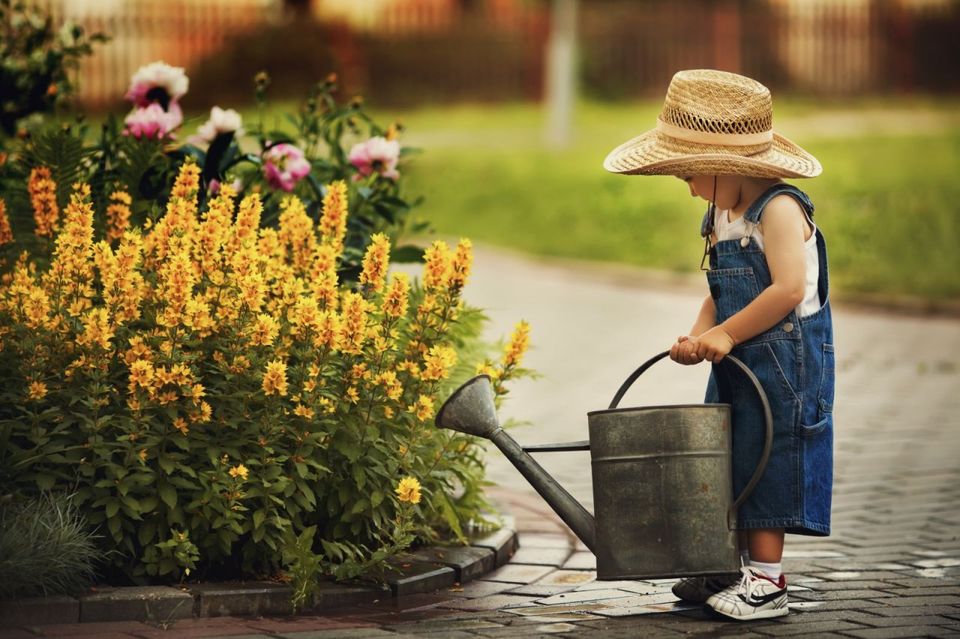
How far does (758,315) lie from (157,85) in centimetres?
239

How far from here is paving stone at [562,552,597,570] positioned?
464cm

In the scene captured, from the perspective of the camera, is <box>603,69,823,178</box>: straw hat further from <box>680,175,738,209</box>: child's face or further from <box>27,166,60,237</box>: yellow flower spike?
<box>27,166,60,237</box>: yellow flower spike

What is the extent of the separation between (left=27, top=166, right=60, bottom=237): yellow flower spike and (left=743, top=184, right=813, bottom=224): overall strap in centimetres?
203

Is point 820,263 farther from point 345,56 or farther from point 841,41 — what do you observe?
point 841,41

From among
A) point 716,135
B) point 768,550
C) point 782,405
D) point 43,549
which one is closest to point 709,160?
point 716,135

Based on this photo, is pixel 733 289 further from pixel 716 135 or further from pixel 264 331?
pixel 264 331

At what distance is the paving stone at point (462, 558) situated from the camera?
14.3 feet

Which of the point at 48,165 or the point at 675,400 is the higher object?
the point at 48,165

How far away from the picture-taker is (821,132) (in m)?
19.8

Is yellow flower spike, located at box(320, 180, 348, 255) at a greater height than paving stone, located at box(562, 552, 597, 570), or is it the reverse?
yellow flower spike, located at box(320, 180, 348, 255)

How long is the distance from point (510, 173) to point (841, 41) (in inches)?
395

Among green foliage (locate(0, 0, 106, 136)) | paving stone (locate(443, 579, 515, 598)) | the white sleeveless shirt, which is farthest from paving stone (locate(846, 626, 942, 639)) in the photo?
green foliage (locate(0, 0, 106, 136))

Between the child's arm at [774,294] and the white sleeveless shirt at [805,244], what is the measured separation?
49 mm

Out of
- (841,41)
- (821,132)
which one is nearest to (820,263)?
(821,132)
